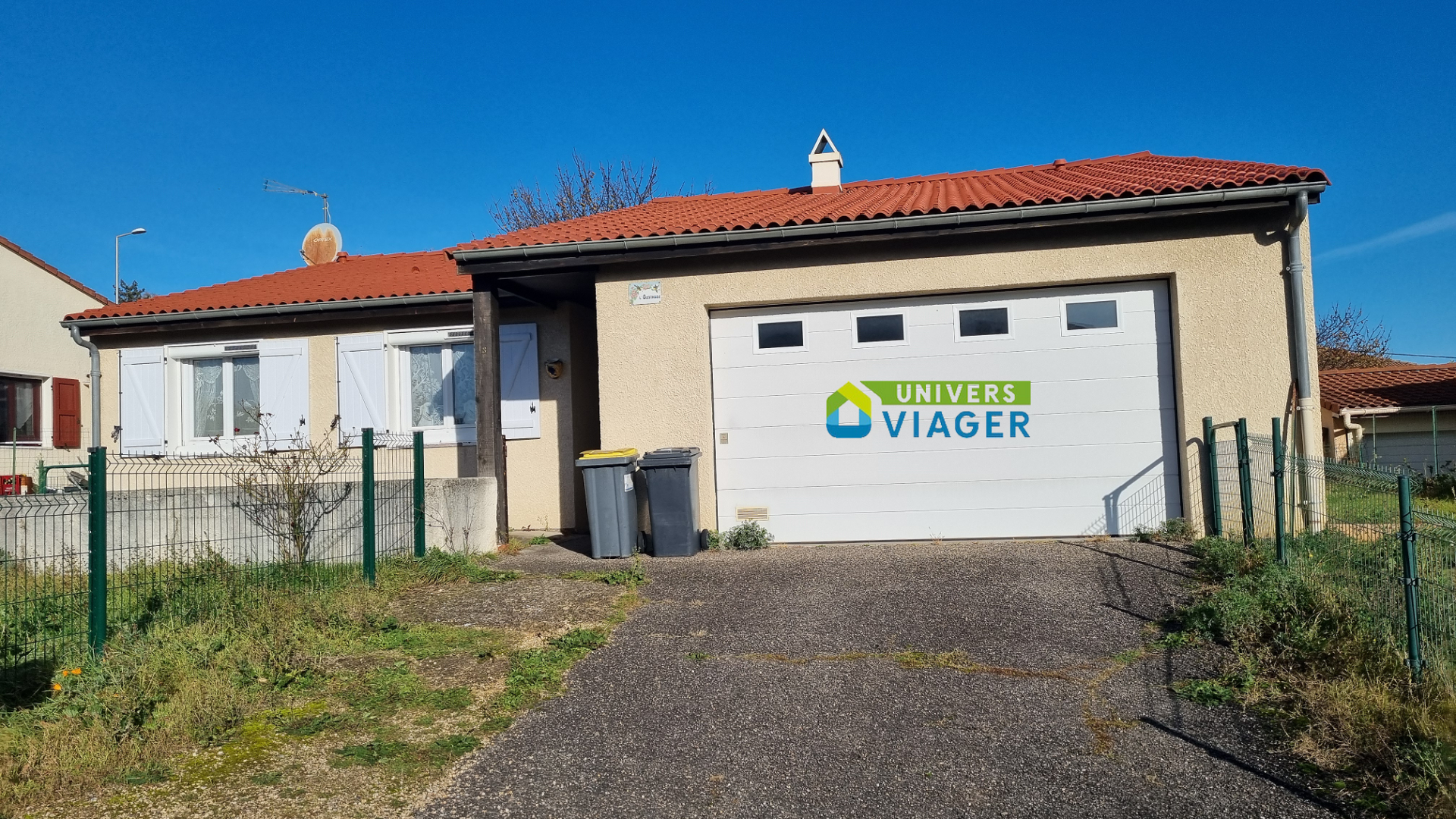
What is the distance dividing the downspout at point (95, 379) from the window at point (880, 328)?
9660 mm

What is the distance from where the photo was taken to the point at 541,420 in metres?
10.8

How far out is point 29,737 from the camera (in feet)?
13.5

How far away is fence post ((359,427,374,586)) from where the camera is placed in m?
7.38

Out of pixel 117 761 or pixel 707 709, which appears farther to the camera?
pixel 707 709

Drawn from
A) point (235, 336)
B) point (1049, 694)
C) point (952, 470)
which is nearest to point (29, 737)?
point (1049, 694)

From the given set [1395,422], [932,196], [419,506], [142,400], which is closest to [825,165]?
[932,196]

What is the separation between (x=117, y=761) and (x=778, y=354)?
6.37m

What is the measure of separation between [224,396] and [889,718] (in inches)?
421

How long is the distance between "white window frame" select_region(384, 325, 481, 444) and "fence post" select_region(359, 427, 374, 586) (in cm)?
351

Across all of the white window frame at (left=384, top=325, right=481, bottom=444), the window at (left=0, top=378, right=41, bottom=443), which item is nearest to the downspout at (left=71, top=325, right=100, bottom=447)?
the white window frame at (left=384, top=325, right=481, bottom=444)

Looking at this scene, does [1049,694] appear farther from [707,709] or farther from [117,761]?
[117,761]

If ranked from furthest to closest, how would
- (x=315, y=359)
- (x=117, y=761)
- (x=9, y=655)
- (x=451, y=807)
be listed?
(x=315, y=359)
(x=9, y=655)
(x=117, y=761)
(x=451, y=807)

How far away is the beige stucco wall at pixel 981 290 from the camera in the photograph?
8.30 meters

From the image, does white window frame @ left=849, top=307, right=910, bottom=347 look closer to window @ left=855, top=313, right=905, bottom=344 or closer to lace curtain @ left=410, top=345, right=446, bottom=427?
window @ left=855, top=313, right=905, bottom=344
